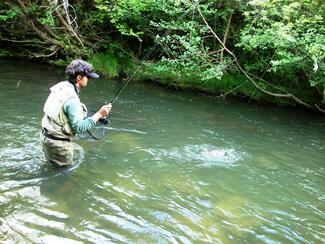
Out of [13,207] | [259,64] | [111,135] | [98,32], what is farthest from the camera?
[98,32]

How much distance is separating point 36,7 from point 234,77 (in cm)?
723

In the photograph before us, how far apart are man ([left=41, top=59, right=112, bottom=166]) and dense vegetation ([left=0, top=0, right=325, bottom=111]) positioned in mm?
5048

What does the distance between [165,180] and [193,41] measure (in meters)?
6.07

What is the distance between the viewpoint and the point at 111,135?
353 inches

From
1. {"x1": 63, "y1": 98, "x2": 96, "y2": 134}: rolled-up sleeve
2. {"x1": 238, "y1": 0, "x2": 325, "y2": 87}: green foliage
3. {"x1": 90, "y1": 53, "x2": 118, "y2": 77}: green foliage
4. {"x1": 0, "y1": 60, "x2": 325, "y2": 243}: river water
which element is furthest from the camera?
{"x1": 90, "y1": 53, "x2": 118, "y2": 77}: green foliage

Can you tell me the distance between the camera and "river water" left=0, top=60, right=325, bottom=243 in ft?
17.4

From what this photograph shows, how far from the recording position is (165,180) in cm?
692

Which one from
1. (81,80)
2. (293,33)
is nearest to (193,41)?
(293,33)

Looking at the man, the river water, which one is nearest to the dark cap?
the man

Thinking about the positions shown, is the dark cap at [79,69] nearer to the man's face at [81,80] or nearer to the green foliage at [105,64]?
the man's face at [81,80]

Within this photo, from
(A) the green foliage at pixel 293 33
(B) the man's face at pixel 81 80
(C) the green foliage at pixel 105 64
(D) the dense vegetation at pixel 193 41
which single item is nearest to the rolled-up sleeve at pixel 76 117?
(B) the man's face at pixel 81 80

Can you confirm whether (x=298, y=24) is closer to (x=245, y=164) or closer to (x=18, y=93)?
(x=245, y=164)

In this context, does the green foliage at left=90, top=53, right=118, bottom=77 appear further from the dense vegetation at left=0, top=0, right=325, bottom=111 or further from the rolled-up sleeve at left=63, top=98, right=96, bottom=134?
the rolled-up sleeve at left=63, top=98, right=96, bottom=134

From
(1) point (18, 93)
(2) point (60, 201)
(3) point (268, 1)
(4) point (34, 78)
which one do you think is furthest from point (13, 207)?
(4) point (34, 78)
